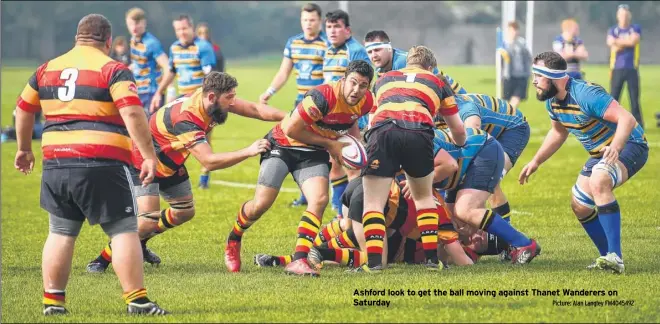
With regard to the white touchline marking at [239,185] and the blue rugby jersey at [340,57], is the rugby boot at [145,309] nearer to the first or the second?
the blue rugby jersey at [340,57]

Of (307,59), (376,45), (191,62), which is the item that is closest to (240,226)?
(376,45)

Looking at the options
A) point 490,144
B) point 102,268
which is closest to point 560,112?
point 490,144

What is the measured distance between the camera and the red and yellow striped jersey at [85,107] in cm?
669

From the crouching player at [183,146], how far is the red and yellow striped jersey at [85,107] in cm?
138

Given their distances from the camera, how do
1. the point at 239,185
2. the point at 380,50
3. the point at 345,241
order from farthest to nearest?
the point at 239,185 < the point at 380,50 < the point at 345,241

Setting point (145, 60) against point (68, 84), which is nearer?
point (68, 84)

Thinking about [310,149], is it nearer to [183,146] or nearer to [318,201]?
[318,201]

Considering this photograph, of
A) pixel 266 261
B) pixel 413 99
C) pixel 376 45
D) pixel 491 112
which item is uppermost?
pixel 376 45

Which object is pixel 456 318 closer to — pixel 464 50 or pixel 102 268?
pixel 102 268

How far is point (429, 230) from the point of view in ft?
28.3

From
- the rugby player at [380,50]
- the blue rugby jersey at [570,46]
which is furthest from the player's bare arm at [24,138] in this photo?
the blue rugby jersey at [570,46]

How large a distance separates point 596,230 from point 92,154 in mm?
4293

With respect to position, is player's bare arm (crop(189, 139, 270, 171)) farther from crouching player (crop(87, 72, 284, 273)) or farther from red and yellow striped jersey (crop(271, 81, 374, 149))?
red and yellow striped jersey (crop(271, 81, 374, 149))

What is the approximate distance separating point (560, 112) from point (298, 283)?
247 cm
